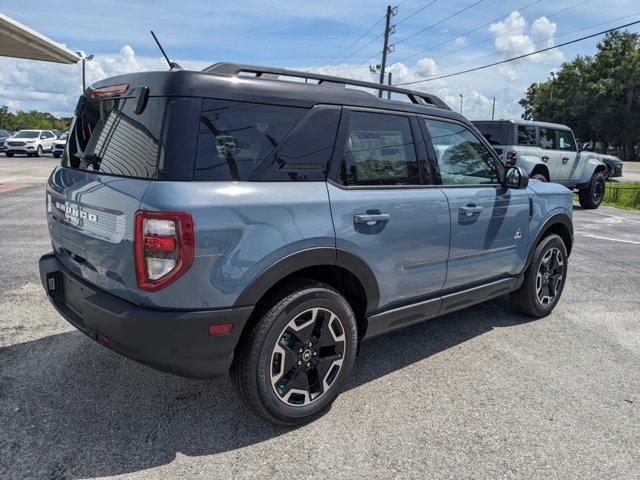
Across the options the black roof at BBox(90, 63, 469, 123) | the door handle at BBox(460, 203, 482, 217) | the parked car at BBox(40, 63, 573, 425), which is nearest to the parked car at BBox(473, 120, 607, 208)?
the door handle at BBox(460, 203, 482, 217)

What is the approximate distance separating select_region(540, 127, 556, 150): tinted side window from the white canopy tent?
1505cm

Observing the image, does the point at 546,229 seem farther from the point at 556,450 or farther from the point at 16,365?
the point at 16,365

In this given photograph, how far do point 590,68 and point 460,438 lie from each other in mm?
59537

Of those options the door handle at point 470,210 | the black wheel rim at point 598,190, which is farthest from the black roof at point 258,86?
the black wheel rim at point 598,190

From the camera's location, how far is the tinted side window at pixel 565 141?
523 inches

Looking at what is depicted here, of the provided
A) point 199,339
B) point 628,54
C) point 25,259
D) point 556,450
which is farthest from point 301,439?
point 628,54

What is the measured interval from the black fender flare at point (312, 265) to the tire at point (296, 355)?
0.15m

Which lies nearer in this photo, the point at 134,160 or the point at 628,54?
the point at 134,160

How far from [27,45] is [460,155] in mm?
18423

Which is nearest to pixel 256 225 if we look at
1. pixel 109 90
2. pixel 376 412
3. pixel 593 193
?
pixel 109 90

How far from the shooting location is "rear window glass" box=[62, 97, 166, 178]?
2520mm

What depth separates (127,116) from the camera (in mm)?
Result: 2732

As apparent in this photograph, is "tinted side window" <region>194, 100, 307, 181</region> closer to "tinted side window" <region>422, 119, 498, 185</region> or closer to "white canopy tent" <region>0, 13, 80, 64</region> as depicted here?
"tinted side window" <region>422, 119, 498, 185</region>

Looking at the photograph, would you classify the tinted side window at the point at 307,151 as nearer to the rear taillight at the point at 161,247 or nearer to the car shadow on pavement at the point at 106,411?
the rear taillight at the point at 161,247
